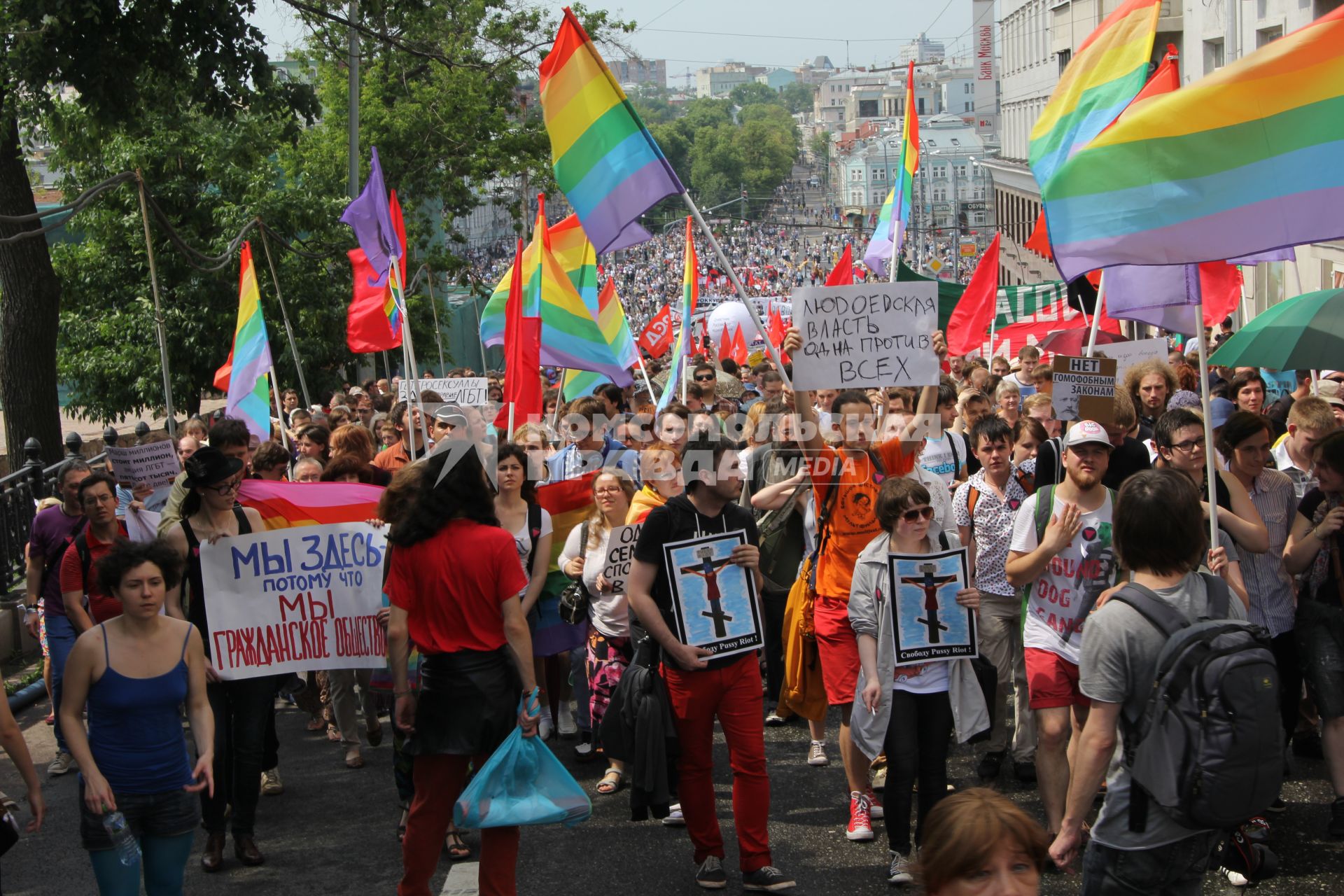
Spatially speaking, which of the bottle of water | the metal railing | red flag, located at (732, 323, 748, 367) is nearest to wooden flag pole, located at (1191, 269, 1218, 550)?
the bottle of water

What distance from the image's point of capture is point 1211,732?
3.42 meters

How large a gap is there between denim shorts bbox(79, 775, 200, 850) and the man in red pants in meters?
1.74

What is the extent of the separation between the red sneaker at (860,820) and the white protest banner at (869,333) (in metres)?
2.01

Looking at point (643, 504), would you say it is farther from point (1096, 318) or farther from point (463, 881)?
point (1096, 318)

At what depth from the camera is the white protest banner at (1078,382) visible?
6.52 meters

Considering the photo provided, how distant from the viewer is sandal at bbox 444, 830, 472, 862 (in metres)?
5.97

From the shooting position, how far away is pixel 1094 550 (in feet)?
18.1

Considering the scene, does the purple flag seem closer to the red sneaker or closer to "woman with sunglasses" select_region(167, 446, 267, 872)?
"woman with sunglasses" select_region(167, 446, 267, 872)

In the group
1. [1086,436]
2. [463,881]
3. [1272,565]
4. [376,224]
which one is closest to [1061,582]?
[1086,436]

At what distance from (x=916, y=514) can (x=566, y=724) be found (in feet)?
9.72

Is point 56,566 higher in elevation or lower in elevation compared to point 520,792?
higher

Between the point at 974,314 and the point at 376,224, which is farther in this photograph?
the point at 974,314

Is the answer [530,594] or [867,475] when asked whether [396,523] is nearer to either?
[530,594]

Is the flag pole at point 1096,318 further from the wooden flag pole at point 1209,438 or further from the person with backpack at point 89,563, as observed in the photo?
the person with backpack at point 89,563
